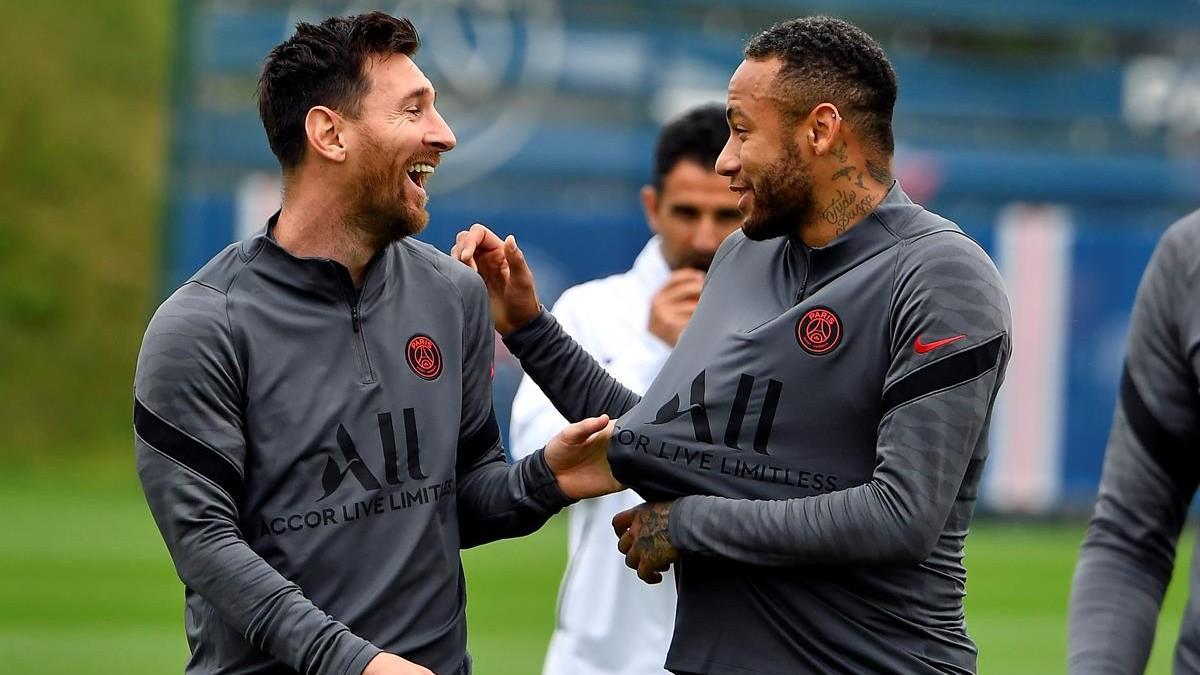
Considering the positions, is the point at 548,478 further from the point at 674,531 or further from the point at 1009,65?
the point at 1009,65

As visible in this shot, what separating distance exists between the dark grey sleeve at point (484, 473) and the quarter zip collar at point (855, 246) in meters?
0.70

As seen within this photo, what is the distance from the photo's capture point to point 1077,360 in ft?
58.8

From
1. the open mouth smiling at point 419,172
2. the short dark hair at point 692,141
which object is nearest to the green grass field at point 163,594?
the short dark hair at point 692,141

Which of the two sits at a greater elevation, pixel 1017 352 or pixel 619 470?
pixel 1017 352

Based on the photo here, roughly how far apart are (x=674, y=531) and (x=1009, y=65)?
690 inches

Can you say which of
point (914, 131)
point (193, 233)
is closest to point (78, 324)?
point (193, 233)

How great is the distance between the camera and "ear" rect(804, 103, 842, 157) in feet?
10.5

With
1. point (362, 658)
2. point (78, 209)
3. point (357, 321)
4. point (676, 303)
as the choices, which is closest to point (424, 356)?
point (357, 321)

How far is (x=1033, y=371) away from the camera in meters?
17.8

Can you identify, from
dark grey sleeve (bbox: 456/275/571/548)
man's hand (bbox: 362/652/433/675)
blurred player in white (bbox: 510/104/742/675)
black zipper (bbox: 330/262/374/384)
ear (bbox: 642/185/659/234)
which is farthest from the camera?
ear (bbox: 642/185/659/234)

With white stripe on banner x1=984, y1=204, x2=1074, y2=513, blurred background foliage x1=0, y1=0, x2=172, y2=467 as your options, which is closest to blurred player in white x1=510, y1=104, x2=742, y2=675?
white stripe on banner x1=984, y1=204, x2=1074, y2=513

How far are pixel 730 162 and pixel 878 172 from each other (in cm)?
26

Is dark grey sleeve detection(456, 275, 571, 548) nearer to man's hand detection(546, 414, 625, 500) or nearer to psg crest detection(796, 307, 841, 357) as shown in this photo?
man's hand detection(546, 414, 625, 500)

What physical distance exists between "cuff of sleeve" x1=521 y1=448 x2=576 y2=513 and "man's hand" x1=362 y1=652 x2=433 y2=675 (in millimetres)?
546
